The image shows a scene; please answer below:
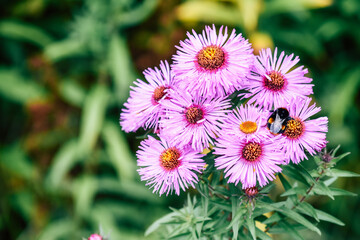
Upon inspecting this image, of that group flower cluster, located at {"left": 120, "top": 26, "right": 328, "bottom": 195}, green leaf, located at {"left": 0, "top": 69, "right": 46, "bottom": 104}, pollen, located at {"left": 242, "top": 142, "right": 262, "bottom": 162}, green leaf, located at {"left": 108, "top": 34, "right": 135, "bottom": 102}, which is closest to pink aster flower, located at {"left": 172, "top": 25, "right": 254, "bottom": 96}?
flower cluster, located at {"left": 120, "top": 26, "right": 328, "bottom": 195}

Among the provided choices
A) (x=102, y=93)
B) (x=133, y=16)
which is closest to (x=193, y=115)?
(x=102, y=93)

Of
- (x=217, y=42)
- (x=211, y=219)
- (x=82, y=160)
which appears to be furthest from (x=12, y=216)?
(x=217, y=42)

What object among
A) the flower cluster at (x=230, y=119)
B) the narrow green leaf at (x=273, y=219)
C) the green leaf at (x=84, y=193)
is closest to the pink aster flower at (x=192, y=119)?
the flower cluster at (x=230, y=119)

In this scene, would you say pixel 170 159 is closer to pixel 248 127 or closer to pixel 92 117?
pixel 248 127

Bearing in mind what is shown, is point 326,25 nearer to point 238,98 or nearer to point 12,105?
point 238,98

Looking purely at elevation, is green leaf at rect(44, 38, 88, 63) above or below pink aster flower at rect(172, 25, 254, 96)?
above

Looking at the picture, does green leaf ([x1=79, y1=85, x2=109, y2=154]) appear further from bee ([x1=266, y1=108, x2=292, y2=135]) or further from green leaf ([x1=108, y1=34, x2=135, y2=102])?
bee ([x1=266, y1=108, x2=292, y2=135])

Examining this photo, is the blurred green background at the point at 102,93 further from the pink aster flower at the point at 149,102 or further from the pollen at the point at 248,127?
the pollen at the point at 248,127
